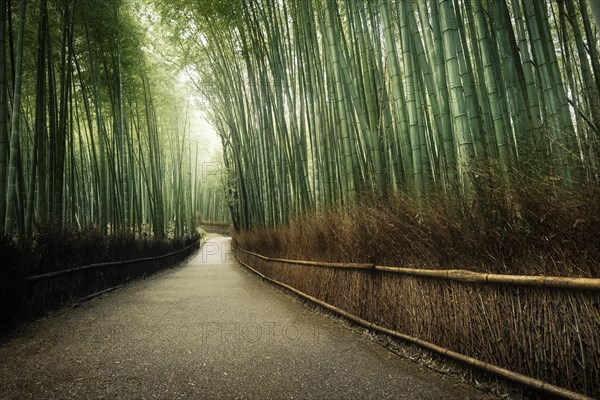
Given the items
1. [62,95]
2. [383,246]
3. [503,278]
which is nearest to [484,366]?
[503,278]

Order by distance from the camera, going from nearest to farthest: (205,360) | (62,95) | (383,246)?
(205,360), (383,246), (62,95)

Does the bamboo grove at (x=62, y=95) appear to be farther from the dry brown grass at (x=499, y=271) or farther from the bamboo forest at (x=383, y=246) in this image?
the dry brown grass at (x=499, y=271)

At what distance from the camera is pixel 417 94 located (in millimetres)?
2328

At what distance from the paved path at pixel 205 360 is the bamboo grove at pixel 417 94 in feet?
3.28

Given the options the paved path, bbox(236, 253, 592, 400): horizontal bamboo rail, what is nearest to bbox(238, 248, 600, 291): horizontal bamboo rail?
bbox(236, 253, 592, 400): horizontal bamboo rail

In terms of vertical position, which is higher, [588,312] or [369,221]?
→ [369,221]

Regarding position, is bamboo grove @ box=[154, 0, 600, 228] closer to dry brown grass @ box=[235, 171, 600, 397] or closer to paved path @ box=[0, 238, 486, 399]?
dry brown grass @ box=[235, 171, 600, 397]

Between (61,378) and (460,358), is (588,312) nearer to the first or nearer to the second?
(460,358)

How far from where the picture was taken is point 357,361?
1.88 m

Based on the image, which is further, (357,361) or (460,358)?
(357,361)

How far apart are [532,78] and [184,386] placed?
7.92 ft

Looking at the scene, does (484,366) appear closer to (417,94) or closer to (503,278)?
(503,278)

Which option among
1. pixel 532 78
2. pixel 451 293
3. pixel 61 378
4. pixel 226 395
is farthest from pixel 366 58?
pixel 61 378

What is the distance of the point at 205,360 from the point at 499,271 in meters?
1.53
